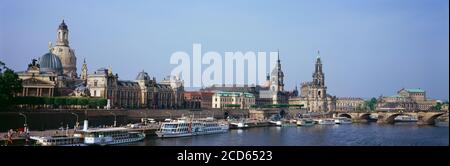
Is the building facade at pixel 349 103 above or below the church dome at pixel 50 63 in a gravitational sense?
below

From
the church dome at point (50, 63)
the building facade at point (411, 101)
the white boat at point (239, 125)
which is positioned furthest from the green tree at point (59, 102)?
the building facade at point (411, 101)

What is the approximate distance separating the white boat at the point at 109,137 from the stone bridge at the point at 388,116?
692 inches

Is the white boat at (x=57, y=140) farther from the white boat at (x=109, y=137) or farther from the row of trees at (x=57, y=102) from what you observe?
the row of trees at (x=57, y=102)

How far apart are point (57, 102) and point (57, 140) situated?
7902 millimetres

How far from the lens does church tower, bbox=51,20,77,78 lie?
30.8 m

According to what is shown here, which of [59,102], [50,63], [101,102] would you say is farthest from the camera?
[50,63]

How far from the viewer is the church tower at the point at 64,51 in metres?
30.8

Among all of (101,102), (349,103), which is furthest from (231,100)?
(349,103)

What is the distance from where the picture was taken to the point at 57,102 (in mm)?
19703

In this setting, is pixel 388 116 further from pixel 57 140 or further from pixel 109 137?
pixel 57 140

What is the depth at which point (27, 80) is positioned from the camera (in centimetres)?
→ 2091

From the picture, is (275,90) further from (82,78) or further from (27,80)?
(27,80)

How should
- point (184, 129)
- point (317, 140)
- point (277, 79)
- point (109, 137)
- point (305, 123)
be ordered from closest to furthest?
point (109, 137) < point (317, 140) < point (184, 129) < point (305, 123) < point (277, 79)
